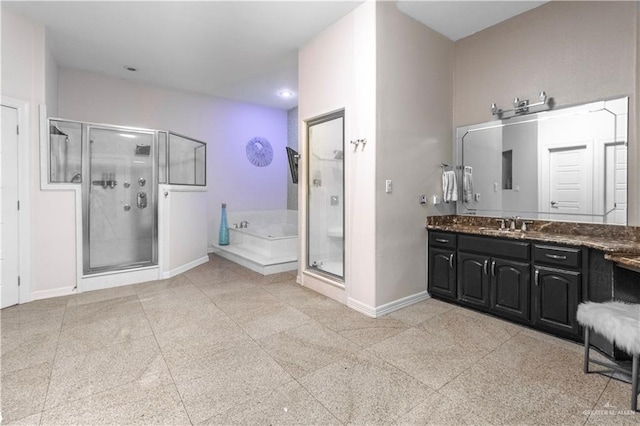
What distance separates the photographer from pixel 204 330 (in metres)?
2.52

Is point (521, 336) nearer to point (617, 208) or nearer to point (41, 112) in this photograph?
point (617, 208)

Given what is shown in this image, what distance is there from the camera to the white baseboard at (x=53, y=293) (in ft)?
10.7

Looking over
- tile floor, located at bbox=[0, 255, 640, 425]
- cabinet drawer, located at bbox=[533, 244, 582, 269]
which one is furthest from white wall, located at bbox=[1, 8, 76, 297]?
cabinet drawer, located at bbox=[533, 244, 582, 269]

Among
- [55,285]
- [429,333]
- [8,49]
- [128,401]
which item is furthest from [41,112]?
[429,333]

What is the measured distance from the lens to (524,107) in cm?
302

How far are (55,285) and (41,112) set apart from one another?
6.26 ft

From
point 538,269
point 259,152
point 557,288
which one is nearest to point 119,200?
point 259,152

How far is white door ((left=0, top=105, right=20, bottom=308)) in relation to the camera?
3012 millimetres

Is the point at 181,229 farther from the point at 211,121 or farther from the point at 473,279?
the point at 473,279

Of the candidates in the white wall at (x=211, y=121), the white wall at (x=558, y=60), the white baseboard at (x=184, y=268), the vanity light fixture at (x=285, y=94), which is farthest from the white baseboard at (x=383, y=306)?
the vanity light fixture at (x=285, y=94)

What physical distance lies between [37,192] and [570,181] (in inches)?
213

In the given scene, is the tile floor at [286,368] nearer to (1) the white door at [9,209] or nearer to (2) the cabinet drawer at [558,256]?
(1) the white door at [9,209]

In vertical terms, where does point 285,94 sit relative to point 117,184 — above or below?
above

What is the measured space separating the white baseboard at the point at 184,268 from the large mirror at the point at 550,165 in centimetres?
382
